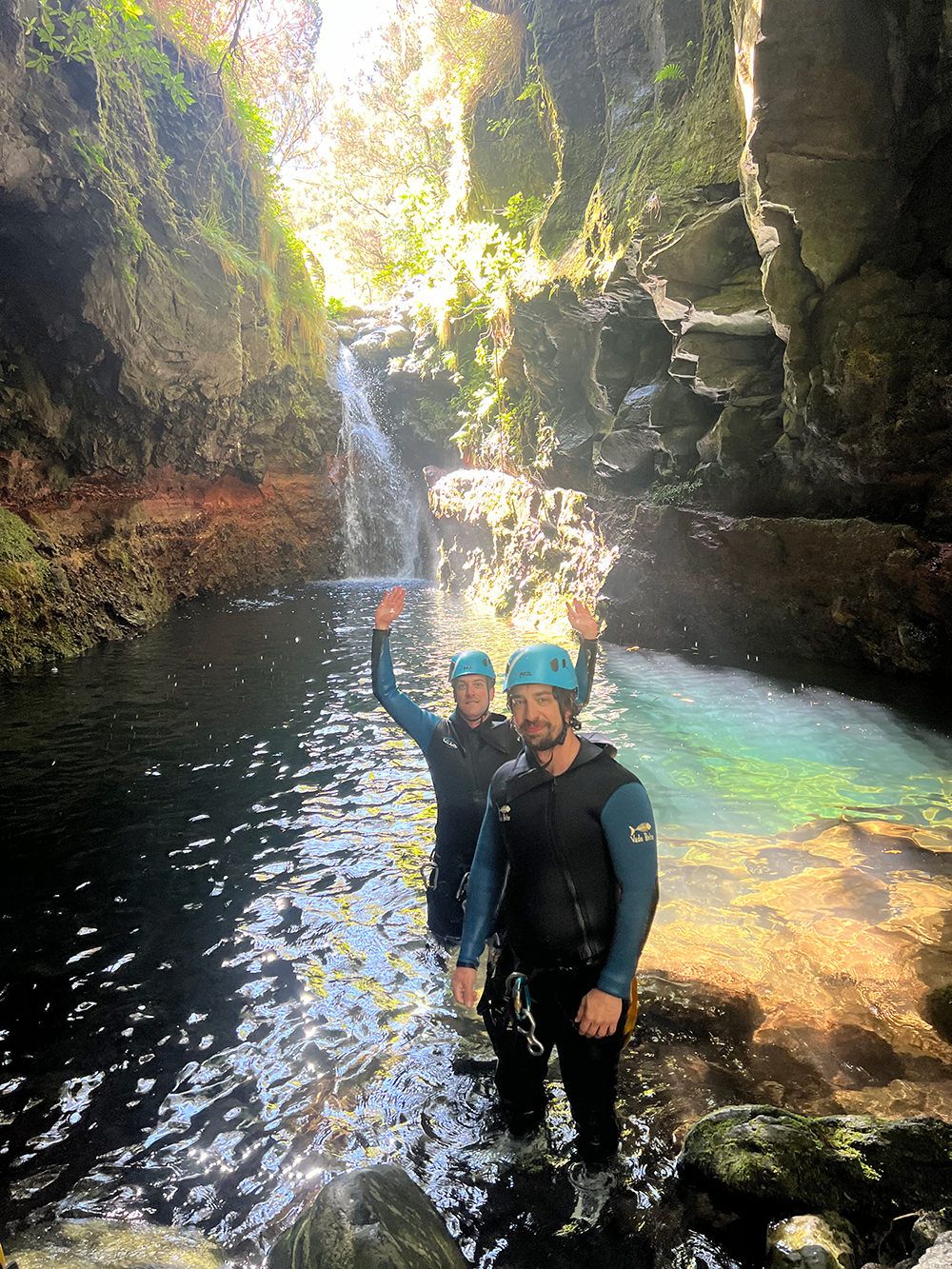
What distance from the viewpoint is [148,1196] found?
287 cm

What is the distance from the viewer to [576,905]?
2.73 m

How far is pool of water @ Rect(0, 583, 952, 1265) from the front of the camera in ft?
9.89

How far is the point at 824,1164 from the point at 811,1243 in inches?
11.7

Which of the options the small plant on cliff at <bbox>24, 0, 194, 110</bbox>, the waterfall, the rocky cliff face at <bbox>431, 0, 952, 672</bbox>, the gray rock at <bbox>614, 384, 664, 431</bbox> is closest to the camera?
the rocky cliff face at <bbox>431, 0, 952, 672</bbox>

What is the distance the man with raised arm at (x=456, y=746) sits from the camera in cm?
423

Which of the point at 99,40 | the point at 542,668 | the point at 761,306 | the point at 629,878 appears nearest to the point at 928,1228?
the point at 629,878

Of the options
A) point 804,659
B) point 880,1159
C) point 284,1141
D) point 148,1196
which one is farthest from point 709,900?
point 804,659

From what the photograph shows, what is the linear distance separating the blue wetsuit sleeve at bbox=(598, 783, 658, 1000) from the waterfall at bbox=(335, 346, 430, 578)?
21.2 metres

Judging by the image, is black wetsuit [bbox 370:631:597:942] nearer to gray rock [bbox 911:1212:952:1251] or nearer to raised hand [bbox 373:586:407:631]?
raised hand [bbox 373:586:407:631]

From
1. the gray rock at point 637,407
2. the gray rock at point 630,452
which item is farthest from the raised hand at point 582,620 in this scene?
the gray rock at point 630,452

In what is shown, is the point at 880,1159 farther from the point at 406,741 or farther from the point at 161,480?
the point at 161,480

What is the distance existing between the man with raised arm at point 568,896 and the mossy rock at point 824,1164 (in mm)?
430

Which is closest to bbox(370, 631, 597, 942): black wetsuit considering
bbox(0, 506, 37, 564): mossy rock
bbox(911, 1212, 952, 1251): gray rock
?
bbox(911, 1212, 952, 1251): gray rock

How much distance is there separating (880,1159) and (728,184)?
10894 mm
